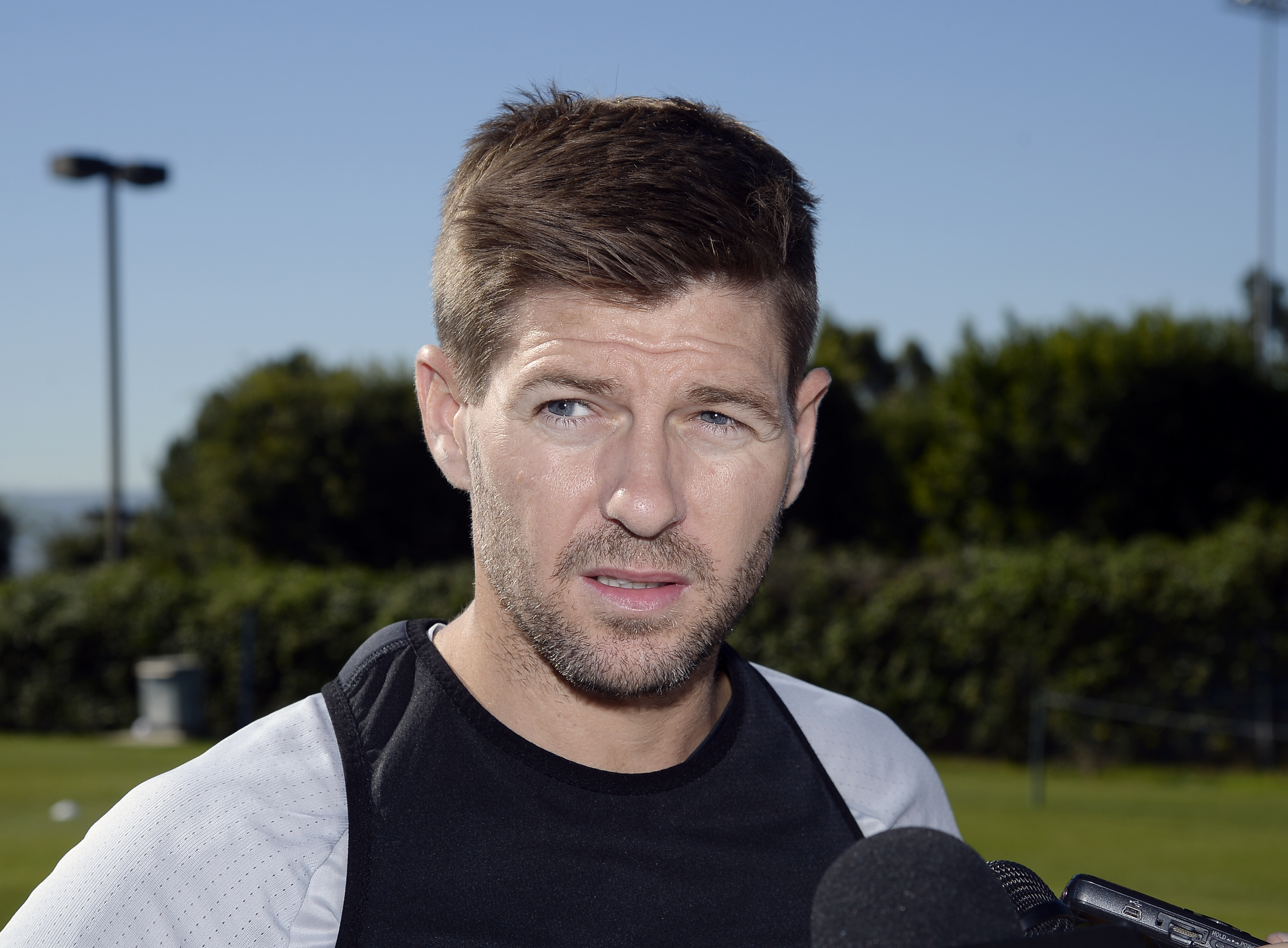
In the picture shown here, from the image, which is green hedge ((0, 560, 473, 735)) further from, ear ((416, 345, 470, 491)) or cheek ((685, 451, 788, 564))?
cheek ((685, 451, 788, 564))

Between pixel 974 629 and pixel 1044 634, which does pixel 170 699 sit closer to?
pixel 974 629

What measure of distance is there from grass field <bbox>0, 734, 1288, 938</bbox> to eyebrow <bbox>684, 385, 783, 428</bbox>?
6.14 meters

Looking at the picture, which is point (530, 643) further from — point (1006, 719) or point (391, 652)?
point (1006, 719)

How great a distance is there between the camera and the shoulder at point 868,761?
235cm

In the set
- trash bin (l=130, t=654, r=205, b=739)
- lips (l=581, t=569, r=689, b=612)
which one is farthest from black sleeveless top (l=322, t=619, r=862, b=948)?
trash bin (l=130, t=654, r=205, b=739)

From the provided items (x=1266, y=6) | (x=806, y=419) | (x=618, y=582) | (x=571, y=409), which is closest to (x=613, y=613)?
(x=618, y=582)

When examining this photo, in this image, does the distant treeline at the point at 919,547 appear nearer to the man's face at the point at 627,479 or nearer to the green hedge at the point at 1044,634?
the green hedge at the point at 1044,634

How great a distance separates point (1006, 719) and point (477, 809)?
15015mm

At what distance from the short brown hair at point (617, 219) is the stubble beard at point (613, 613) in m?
0.29

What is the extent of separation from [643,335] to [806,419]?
478 millimetres

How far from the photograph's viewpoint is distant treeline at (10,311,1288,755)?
15750 mm

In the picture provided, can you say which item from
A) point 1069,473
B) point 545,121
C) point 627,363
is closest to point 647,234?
point 627,363

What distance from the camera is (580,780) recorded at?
207cm

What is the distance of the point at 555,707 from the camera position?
213 centimetres
